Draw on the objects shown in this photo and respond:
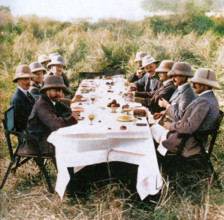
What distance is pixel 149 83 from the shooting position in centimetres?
579

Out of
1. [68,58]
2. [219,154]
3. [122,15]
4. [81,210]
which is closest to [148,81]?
[219,154]

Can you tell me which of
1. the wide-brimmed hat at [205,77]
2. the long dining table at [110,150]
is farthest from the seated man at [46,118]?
the wide-brimmed hat at [205,77]

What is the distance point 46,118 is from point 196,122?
1.77 metres

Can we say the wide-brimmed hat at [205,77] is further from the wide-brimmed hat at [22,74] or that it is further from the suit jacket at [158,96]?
the wide-brimmed hat at [22,74]

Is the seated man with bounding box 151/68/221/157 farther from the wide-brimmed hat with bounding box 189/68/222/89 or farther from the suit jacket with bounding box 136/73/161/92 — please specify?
the suit jacket with bounding box 136/73/161/92

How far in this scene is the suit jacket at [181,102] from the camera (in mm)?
3514

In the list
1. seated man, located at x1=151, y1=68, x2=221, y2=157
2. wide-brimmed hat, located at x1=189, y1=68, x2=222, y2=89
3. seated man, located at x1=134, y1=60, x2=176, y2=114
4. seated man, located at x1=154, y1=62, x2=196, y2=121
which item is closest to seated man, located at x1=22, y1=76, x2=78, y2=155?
seated man, located at x1=151, y1=68, x2=221, y2=157

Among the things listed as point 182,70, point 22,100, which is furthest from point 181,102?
point 22,100

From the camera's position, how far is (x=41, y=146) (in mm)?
3262

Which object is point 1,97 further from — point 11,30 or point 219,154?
point 11,30

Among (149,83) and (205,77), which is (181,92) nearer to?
(205,77)

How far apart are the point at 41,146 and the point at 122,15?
10944 mm

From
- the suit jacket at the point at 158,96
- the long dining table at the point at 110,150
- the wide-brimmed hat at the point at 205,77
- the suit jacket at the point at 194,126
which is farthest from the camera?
the suit jacket at the point at 158,96

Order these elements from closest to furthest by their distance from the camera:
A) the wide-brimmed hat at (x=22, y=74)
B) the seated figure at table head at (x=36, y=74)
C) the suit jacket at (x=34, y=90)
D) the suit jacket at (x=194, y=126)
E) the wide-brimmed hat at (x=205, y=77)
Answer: the suit jacket at (x=194, y=126) → the wide-brimmed hat at (x=205, y=77) → the wide-brimmed hat at (x=22, y=74) → the suit jacket at (x=34, y=90) → the seated figure at table head at (x=36, y=74)
